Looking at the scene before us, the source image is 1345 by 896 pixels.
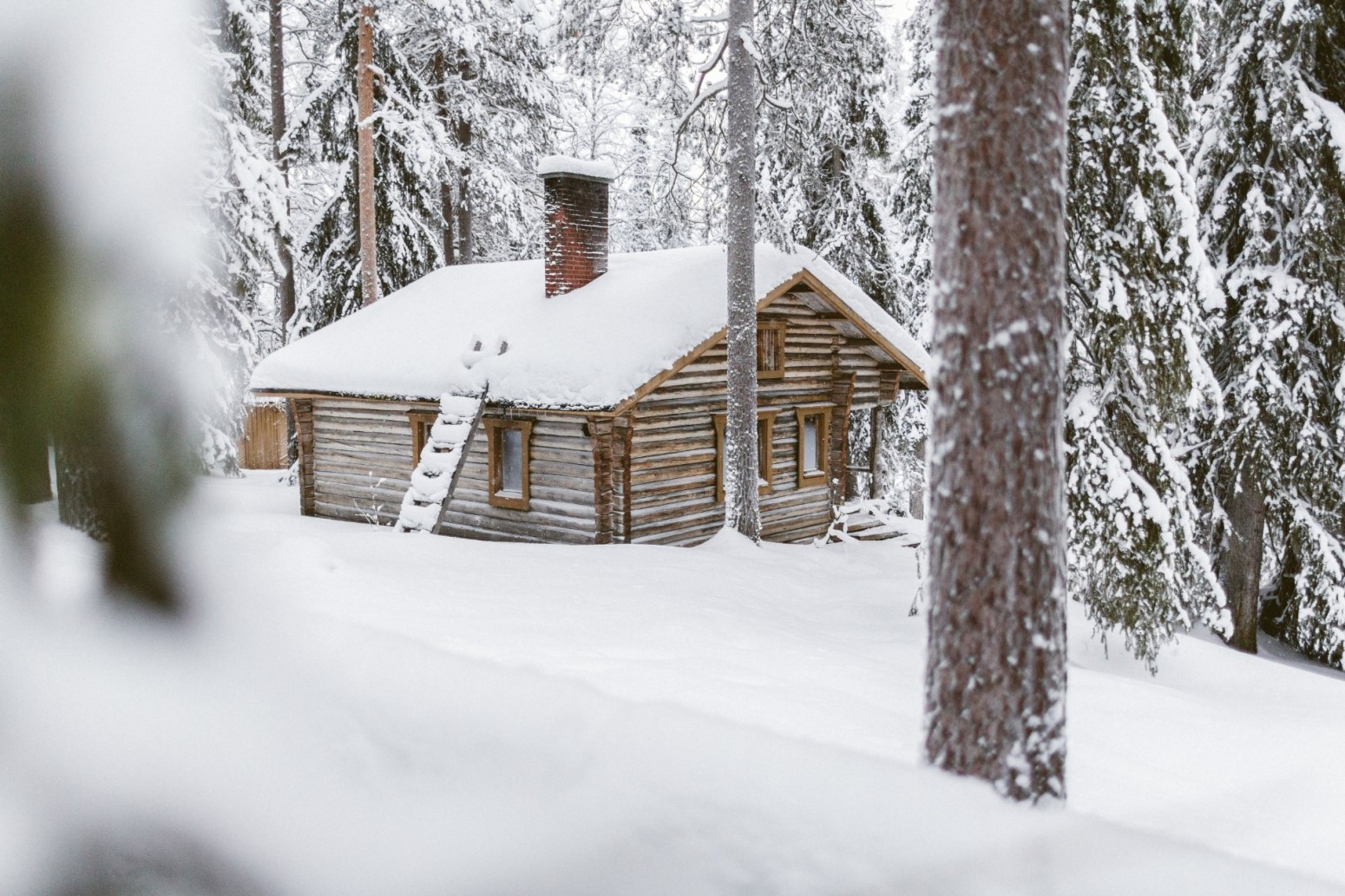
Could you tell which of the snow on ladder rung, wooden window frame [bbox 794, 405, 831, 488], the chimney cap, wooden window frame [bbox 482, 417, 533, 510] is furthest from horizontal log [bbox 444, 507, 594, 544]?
the chimney cap

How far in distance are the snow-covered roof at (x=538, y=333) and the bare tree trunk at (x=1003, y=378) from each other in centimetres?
913

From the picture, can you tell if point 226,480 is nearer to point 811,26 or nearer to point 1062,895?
point 811,26

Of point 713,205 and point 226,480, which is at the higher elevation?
point 713,205

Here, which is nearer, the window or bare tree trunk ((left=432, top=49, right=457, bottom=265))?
the window

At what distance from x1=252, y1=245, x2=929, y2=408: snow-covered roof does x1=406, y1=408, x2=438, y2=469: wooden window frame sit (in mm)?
514

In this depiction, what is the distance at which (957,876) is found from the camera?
12.4 ft

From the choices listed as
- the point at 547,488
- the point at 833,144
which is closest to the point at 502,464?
the point at 547,488

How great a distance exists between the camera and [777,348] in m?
16.7

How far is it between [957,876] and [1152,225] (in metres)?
7.82

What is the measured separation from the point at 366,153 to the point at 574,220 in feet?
19.6

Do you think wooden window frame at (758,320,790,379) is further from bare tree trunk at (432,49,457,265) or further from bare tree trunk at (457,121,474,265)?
bare tree trunk at (457,121,474,265)

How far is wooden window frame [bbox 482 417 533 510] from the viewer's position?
15.4 m

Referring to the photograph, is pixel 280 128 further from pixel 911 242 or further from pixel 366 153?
pixel 911 242

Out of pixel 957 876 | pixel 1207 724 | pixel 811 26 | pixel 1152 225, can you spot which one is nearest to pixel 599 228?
pixel 811 26
